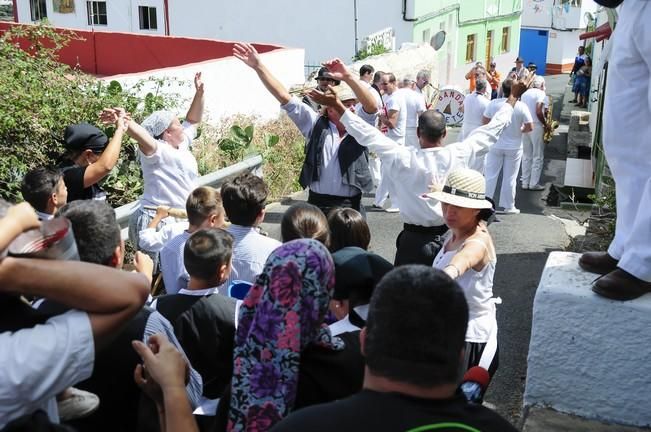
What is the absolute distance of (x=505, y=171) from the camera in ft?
36.3

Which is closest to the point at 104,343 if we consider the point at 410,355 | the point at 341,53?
the point at 410,355

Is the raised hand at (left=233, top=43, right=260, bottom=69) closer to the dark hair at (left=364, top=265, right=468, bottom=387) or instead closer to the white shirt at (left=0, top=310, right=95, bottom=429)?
the white shirt at (left=0, top=310, right=95, bottom=429)

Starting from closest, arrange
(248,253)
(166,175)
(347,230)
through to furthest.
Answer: (347,230)
(248,253)
(166,175)

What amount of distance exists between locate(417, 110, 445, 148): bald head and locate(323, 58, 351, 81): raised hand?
2.18 ft

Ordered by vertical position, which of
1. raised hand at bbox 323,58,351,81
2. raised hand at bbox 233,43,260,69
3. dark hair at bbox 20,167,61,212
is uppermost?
raised hand at bbox 233,43,260,69

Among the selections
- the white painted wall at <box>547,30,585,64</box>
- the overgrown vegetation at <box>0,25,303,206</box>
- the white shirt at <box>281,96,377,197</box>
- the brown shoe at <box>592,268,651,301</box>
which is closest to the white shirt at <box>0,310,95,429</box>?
the brown shoe at <box>592,268,651,301</box>

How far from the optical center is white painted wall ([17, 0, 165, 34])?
91.0ft

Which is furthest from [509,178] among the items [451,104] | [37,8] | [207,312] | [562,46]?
[562,46]

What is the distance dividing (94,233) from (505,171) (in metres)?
8.87

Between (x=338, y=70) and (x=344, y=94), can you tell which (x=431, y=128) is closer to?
(x=338, y=70)

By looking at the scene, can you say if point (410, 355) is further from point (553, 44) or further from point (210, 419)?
point (553, 44)

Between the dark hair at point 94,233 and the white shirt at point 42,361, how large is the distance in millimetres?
744

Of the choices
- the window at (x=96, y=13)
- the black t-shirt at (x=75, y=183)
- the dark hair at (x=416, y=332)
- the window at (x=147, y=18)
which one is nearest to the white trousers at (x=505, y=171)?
the black t-shirt at (x=75, y=183)

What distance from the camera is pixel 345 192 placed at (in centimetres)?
643
